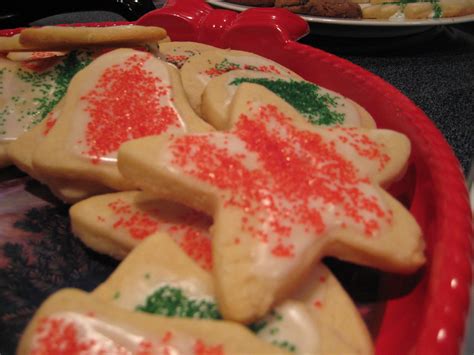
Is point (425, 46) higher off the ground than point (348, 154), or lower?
lower

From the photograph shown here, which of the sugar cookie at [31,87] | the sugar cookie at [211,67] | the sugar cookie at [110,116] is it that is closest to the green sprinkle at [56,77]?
the sugar cookie at [31,87]

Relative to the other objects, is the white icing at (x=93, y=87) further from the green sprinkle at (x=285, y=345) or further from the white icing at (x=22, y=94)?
the green sprinkle at (x=285, y=345)

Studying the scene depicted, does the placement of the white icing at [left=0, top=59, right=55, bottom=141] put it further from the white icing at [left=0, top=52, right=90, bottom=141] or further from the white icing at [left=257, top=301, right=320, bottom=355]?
the white icing at [left=257, top=301, right=320, bottom=355]

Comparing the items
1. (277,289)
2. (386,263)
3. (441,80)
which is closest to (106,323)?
(277,289)

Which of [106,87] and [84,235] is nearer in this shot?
[84,235]

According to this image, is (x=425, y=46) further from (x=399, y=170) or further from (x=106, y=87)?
(x=106, y=87)

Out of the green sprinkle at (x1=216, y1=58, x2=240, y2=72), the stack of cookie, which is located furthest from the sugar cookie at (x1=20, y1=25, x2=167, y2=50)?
the green sprinkle at (x1=216, y1=58, x2=240, y2=72)
